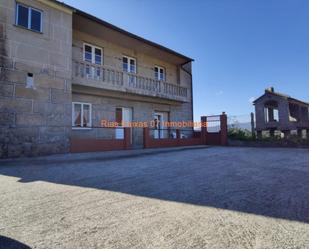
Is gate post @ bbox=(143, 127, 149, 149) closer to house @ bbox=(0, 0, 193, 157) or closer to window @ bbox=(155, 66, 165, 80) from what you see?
house @ bbox=(0, 0, 193, 157)

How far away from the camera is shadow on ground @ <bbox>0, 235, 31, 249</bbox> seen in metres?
2.33

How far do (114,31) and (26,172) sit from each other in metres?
9.07

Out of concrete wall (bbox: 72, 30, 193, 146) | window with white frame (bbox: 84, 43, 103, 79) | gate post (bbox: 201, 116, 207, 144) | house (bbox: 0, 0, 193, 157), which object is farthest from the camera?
gate post (bbox: 201, 116, 207, 144)

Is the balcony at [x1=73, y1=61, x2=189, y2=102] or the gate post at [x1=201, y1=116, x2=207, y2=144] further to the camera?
the gate post at [x1=201, y1=116, x2=207, y2=144]

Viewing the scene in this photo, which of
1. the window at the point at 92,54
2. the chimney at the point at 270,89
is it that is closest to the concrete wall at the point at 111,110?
the window at the point at 92,54

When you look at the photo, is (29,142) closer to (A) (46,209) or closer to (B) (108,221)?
(A) (46,209)

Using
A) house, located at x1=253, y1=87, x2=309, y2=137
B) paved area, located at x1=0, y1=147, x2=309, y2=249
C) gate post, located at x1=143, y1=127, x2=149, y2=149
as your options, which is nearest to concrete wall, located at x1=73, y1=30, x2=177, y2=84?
gate post, located at x1=143, y1=127, x2=149, y2=149

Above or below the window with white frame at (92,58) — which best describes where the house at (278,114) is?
below

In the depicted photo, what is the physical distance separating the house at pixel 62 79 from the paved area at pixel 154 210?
385 cm

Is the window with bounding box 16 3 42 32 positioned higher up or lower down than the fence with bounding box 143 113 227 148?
higher up

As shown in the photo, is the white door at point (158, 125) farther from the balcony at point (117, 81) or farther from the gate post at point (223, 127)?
the gate post at point (223, 127)

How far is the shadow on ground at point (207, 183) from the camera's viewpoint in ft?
11.8

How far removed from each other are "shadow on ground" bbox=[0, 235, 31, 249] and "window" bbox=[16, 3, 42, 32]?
9.40m

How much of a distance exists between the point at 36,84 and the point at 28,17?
2.82 m
